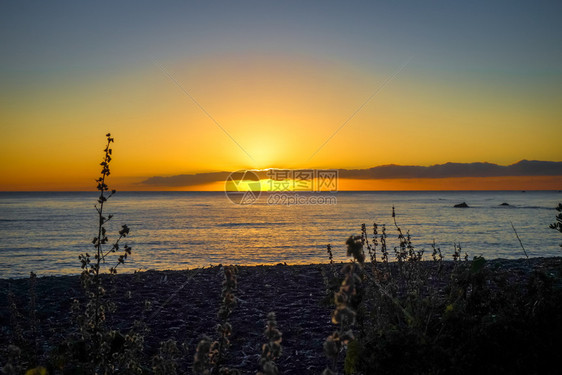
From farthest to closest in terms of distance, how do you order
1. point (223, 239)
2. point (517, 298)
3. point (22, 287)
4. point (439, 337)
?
1. point (223, 239)
2. point (22, 287)
3. point (517, 298)
4. point (439, 337)

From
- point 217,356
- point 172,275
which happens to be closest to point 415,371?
point 217,356

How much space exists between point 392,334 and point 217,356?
1.72m

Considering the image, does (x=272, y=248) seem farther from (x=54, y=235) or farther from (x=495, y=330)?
(x=495, y=330)

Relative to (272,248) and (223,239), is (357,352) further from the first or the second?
(223,239)

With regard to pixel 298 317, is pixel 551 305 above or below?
above

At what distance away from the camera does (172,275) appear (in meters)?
13.7

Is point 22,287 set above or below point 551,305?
below

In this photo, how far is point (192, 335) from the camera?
289 inches

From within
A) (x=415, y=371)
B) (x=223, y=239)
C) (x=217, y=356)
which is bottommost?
(x=223, y=239)

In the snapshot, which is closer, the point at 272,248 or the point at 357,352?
the point at 357,352

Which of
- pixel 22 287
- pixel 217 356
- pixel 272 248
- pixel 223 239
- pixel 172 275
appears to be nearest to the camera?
pixel 217 356

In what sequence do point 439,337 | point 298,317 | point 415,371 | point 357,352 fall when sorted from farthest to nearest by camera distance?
point 298,317
point 439,337
point 357,352
point 415,371

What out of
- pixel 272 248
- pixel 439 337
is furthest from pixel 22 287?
pixel 272 248

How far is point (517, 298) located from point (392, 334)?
7.80 ft
